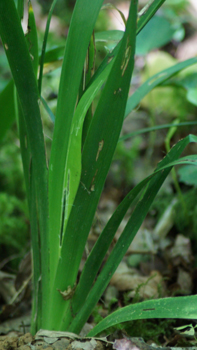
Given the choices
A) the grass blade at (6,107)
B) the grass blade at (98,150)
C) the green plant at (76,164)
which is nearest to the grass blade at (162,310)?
the green plant at (76,164)

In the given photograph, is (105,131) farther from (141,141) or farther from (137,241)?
(141,141)

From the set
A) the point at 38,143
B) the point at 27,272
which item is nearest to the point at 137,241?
the point at 27,272

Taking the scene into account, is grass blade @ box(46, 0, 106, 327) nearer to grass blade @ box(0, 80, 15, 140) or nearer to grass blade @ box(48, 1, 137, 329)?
grass blade @ box(48, 1, 137, 329)

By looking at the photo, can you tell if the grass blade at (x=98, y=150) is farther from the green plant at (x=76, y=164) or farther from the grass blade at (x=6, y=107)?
the grass blade at (x=6, y=107)

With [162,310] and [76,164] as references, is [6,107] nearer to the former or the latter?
[76,164]

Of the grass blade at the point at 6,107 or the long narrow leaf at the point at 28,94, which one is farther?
the grass blade at the point at 6,107

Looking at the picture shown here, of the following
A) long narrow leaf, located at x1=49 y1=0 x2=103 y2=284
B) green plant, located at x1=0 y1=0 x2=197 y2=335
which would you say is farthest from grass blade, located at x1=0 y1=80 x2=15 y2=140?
long narrow leaf, located at x1=49 y1=0 x2=103 y2=284

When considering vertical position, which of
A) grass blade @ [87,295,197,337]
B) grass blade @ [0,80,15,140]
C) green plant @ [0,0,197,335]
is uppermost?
grass blade @ [0,80,15,140]

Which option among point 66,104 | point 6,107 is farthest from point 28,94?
point 6,107

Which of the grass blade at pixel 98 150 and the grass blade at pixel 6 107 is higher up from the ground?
the grass blade at pixel 6 107
